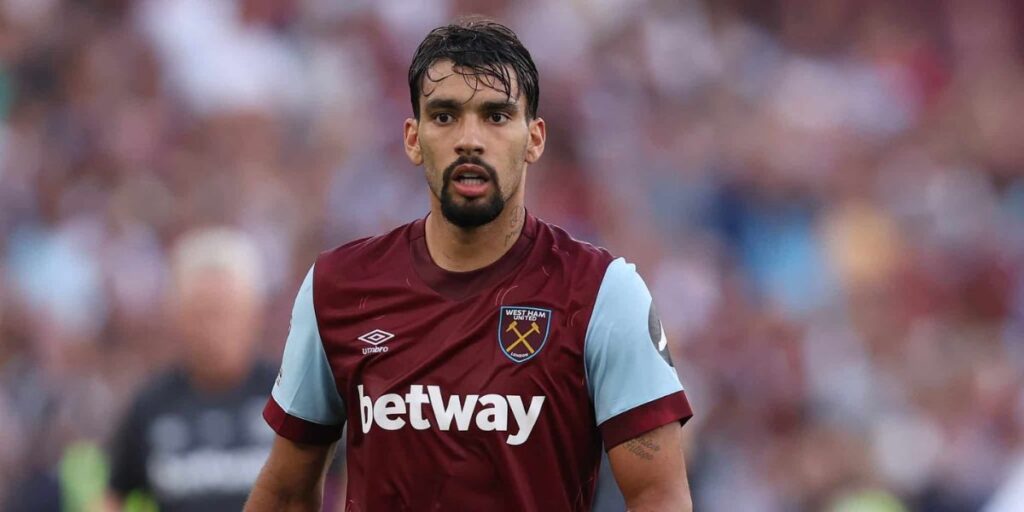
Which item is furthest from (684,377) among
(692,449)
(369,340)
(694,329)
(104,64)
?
(369,340)

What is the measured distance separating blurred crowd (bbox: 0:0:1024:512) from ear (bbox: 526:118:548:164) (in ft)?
19.1

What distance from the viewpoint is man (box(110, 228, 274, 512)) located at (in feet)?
22.3

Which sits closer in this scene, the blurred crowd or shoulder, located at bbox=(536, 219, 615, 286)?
shoulder, located at bbox=(536, 219, 615, 286)

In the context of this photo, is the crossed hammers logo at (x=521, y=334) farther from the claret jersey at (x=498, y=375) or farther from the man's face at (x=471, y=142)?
the man's face at (x=471, y=142)

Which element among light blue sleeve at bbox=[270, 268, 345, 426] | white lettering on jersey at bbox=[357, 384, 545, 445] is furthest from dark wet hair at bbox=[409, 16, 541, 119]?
white lettering on jersey at bbox=[357, 384, 545, 445]

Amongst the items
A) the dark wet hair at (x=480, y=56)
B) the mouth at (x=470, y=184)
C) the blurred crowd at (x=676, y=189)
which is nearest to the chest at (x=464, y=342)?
the mouth at (x=470, y=184)

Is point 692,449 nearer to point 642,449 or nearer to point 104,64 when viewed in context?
point 642,449

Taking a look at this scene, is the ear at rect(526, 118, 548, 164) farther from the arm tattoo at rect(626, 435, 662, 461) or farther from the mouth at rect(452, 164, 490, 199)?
the arm tattoo at rect(626, 435, 662, 461)

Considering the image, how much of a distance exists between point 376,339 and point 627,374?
580 millimetres

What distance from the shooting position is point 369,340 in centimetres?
374

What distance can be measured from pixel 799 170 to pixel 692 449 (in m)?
4.19

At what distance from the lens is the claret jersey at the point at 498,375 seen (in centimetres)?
354

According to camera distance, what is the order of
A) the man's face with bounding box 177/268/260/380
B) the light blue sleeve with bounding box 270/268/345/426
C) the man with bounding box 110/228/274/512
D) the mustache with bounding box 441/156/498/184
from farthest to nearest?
1. the man's face with bounding box 177/268/260/380
2. the man with bounding box 110/228/274/512
3. the light blue sleeve with bounding box 270/268/345/426
4. the mustache with bounding box 441/156/498/184

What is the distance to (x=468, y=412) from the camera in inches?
140
